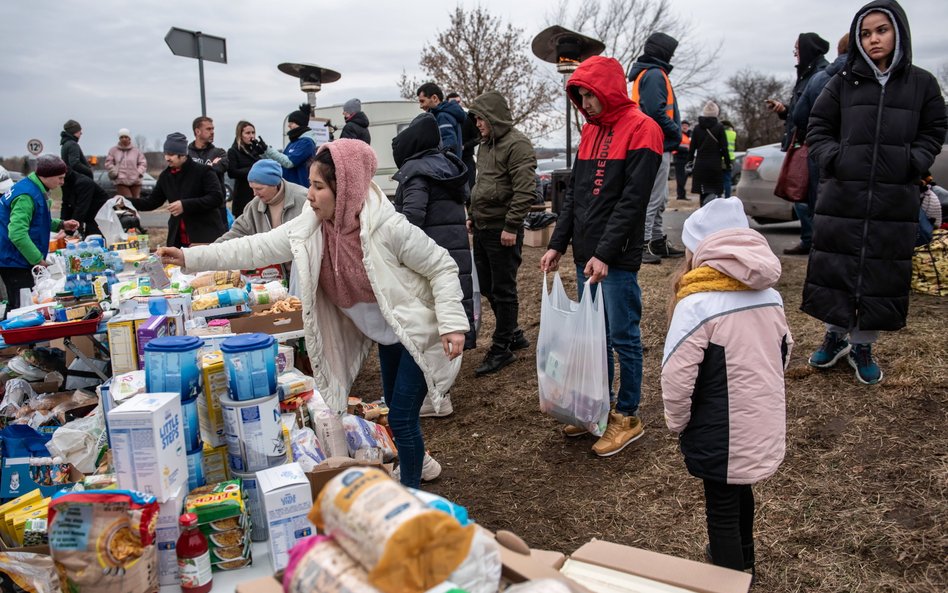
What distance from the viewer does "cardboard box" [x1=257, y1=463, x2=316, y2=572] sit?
189cm

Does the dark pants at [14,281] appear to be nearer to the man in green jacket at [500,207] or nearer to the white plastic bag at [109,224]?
the white plastic bag at [109,224]

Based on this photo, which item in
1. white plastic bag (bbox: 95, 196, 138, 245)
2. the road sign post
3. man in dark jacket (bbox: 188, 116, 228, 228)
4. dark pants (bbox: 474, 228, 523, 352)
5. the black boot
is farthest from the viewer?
the road sign post

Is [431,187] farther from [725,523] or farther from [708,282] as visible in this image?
[725,523]

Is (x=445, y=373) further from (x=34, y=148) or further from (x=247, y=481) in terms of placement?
(x=34, y=148)

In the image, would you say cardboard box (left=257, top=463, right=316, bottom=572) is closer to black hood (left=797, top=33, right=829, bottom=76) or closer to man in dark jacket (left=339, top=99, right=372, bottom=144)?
black hood (left=797, top=33, right=829, bottom=76)

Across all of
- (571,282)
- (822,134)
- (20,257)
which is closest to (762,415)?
(822,134)

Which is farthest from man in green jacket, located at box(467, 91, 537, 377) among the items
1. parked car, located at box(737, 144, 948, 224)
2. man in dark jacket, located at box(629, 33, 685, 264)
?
parked car, located at box(737, 144, 948, 224)

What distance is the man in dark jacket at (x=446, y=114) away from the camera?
6.09 metres

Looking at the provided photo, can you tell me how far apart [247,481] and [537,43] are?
7925 mm

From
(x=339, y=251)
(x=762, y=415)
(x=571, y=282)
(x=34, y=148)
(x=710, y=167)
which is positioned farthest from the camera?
(x=34, y=148)

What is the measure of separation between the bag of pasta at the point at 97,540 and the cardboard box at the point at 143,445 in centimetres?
11

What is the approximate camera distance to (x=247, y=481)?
6.95 feet

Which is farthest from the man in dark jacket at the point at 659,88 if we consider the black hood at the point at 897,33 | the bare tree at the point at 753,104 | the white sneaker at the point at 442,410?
the bare tree at the point at 753,104

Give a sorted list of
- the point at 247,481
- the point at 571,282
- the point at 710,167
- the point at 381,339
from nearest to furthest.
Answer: the point at 247,481, the point at 381,339, the point at 571,282, the point at 710,167
